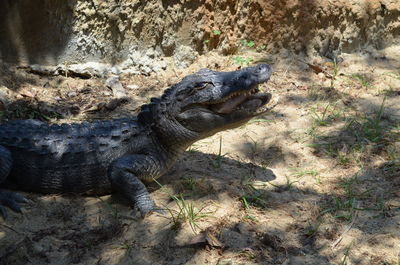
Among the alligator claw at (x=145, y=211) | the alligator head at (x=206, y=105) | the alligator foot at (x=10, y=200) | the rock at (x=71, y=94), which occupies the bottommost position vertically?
the alligator claw at (x=145, y=211)

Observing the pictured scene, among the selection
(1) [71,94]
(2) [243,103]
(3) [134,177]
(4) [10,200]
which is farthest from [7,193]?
(1) [71,94]

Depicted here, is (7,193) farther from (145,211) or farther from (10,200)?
(145,211)

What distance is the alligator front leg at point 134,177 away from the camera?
12.8 feet

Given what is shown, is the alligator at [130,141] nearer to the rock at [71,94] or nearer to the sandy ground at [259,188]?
the sandy ground at [259,188]

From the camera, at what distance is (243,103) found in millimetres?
4227

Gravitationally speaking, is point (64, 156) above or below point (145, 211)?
above

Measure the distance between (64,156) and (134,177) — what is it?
0.63 meters

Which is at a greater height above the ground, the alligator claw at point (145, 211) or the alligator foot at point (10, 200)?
the alligator foot at point (10, 200)

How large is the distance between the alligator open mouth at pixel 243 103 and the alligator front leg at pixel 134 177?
746mm

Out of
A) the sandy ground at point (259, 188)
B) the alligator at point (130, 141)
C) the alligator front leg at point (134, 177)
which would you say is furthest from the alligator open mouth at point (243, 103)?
the alligator front leg at point (134, 177)

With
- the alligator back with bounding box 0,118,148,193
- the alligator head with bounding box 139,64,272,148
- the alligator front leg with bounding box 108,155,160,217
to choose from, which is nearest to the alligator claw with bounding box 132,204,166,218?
the alligator front leg with bounding box 108,155,160,217

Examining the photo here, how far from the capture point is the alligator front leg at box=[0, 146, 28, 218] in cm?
384

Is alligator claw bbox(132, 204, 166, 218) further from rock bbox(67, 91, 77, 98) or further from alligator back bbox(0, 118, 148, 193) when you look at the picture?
rock bbox(67, 91, 77, 98)

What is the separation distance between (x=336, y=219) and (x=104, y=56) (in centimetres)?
388
